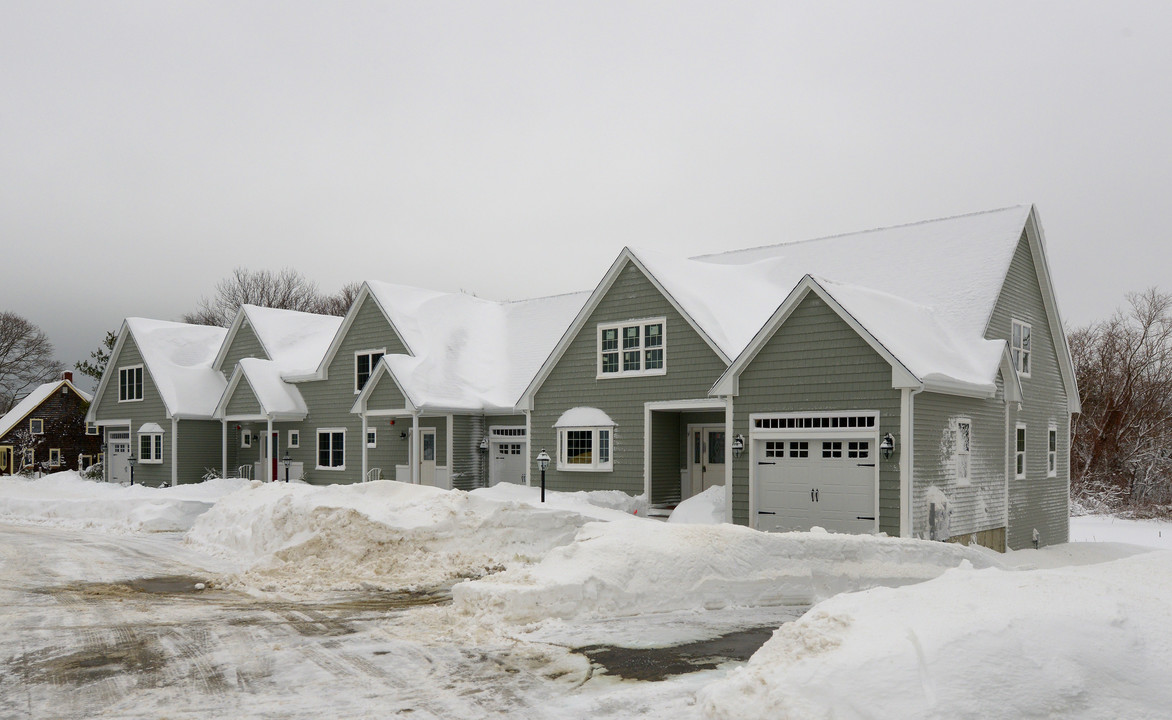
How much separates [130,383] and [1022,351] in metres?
32.2

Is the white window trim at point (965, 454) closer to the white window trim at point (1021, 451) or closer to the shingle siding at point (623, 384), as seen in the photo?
the white window trim at point (1021, 451)

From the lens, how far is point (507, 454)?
89.7ft

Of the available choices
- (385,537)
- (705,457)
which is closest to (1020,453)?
(705,457)

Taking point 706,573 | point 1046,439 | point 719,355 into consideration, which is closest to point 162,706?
point 706,573

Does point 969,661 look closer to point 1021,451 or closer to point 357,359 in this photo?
point 1021,451

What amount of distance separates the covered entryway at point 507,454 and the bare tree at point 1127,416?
24.5 metres

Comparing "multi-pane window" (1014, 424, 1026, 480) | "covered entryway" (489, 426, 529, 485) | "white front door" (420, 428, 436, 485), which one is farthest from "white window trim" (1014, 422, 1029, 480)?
"white front door" (420, 428, 436, 485)

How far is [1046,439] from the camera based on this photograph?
23.4m

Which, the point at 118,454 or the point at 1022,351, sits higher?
the point at 1022,351

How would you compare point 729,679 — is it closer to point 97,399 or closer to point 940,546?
point 940,546

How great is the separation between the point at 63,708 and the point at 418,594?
614cm

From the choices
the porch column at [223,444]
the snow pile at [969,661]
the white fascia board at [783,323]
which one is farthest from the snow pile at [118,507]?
the snow pile at [969,661]

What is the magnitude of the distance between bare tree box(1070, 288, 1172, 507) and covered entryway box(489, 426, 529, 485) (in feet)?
80.5

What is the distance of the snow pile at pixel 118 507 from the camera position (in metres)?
23.5
